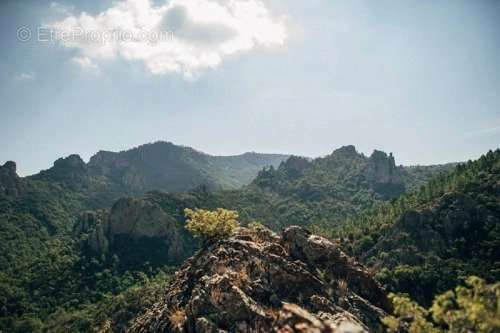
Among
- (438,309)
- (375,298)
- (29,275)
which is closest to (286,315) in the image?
(438,309)

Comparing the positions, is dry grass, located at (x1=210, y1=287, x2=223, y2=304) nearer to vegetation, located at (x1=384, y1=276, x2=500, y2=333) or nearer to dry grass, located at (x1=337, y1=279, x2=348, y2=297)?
dry grass, located at (x1=337, y1=279, x2=348, y2=297)

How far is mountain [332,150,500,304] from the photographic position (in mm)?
131000

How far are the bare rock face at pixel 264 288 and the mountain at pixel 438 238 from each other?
95.3 m

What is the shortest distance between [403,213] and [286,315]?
15430 cm

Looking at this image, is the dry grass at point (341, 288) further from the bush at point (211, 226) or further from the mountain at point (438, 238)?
the mountain at point (438, 238)

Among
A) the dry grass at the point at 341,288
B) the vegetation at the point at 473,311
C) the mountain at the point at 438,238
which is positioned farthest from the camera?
the mountain at the point at 438,238

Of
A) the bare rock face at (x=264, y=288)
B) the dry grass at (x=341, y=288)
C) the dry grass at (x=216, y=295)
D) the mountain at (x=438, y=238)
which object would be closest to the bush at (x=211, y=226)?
the bare rock face at (x=264, y=288)

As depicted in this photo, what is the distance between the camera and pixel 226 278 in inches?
1604

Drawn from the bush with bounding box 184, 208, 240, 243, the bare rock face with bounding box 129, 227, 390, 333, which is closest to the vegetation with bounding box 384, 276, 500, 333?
the bare rock face with bounding box 129, 227, 390, 333

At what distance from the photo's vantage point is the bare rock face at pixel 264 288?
3812cm

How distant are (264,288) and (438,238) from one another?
5160 inches

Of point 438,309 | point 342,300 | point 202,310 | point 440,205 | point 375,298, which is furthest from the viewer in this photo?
point 440,205

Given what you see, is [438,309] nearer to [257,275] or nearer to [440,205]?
[257,275]

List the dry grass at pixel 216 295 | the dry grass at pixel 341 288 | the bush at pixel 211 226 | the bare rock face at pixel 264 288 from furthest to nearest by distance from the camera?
the bush at pixel 211 226, the dry grass at pixel 341 288, the dry grass at pixel 216 295, the bare rock face at pixel 264 288
